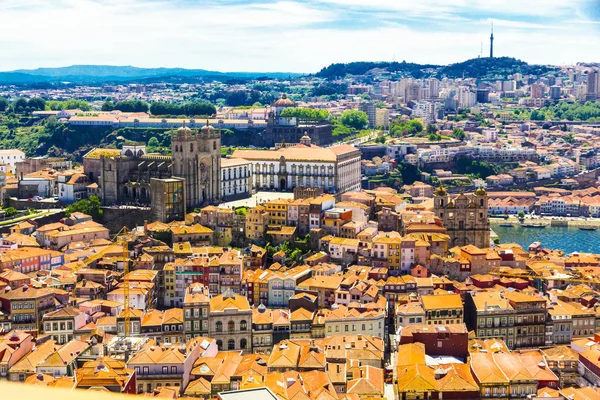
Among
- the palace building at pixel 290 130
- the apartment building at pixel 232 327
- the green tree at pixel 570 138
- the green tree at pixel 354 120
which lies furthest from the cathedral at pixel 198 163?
the green tree at pixel 570 138

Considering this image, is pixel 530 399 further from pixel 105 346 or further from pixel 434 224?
pixel 434 224

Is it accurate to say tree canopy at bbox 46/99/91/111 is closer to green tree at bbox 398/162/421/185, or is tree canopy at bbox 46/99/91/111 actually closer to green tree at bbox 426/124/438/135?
green tree at bbox 426/124/438/135

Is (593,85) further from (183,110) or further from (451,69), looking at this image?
(183,110)

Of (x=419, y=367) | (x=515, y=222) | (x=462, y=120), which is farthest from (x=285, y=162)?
(x=462, y=120)

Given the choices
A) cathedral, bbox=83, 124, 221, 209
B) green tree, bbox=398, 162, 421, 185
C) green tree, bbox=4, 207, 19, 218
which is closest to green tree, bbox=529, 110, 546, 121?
green tree, bbox=398, 162, 421, 185

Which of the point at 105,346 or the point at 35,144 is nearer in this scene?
the point at 105,346

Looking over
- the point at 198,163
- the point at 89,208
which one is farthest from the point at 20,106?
the point at 198,163

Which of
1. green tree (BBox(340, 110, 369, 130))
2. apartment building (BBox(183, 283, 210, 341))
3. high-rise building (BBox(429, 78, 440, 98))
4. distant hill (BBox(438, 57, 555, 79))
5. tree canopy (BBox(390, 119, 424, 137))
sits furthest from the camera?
distant hill (BBox(438, 57, 555, 79))
